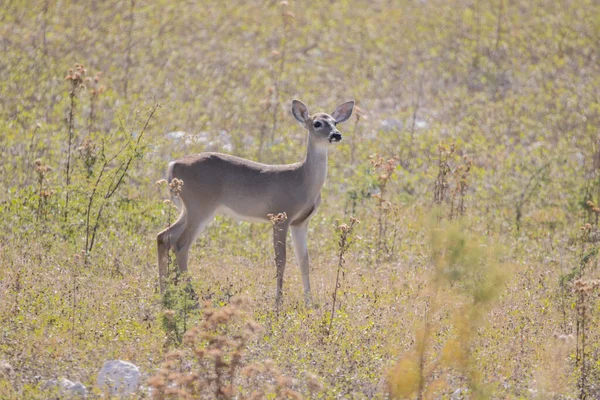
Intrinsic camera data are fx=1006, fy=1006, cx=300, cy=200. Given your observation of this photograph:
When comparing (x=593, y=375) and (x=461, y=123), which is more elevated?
(x=461, y=123)

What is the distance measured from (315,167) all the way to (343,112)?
3.73ft

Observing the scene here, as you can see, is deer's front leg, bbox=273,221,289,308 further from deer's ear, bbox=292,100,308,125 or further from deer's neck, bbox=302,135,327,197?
deer's ear, bbox=292,100,308,125

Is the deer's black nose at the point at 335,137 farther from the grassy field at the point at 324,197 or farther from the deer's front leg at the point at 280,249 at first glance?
the grassy field at the point at 324,197

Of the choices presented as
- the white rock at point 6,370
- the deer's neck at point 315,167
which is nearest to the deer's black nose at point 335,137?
the deer's neck at point 315,167

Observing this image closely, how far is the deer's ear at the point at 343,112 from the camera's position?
11570mm

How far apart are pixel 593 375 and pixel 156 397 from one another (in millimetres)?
3936

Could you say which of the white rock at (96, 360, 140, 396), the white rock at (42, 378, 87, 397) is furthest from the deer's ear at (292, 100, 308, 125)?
the white rock at (42, 378, 87, 397)

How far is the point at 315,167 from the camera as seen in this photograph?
1080 centimetres

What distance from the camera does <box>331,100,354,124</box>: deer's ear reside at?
11570 millimetres

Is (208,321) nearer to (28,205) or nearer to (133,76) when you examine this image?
(28,205)

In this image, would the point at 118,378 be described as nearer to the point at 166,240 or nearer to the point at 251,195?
the point at 166,240

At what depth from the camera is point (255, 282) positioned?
1055cm

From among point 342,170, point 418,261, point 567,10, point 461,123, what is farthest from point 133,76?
point 567,10

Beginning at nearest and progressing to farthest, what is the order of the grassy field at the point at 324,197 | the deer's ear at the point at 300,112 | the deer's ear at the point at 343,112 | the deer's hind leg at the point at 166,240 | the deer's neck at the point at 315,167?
1. the grassy field at the point at 324,197
2. the deer's hind leg at the point at 166,240
3. the deer's neck at the point at 315,167
4. the deer's ear at the point at 300,112
5. the deer's ear at the point at 343,112
